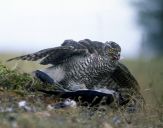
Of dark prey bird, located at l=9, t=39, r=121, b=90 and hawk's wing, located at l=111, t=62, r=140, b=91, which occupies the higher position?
dark prey bird, located at l=9, t=39, r=121, b=90

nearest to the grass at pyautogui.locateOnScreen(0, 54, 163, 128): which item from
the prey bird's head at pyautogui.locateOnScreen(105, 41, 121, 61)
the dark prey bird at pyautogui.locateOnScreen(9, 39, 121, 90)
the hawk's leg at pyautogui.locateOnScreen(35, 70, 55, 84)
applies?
the hawk's leg at pyautogui.locateOnScreen(35, 70, 55, 84)

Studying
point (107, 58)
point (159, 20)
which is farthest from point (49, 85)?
point (159, 20)

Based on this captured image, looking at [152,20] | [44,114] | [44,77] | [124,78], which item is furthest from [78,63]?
[152,20]

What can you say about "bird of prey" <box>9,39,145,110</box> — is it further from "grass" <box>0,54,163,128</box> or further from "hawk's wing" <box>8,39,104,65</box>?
"grass" <box>0,54,163,128</box>

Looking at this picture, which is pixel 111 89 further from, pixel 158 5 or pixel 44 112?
pixel 158 5

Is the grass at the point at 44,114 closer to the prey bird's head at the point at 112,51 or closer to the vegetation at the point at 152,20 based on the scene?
the prey bird's head at the point at 112,51

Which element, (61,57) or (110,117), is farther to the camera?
(61,57)

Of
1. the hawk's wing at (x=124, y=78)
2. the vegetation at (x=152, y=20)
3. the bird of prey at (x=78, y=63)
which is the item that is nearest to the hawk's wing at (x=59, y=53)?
the bird of prey at (x=78, y=63)

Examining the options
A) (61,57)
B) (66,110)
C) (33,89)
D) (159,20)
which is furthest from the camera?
(159,20)
